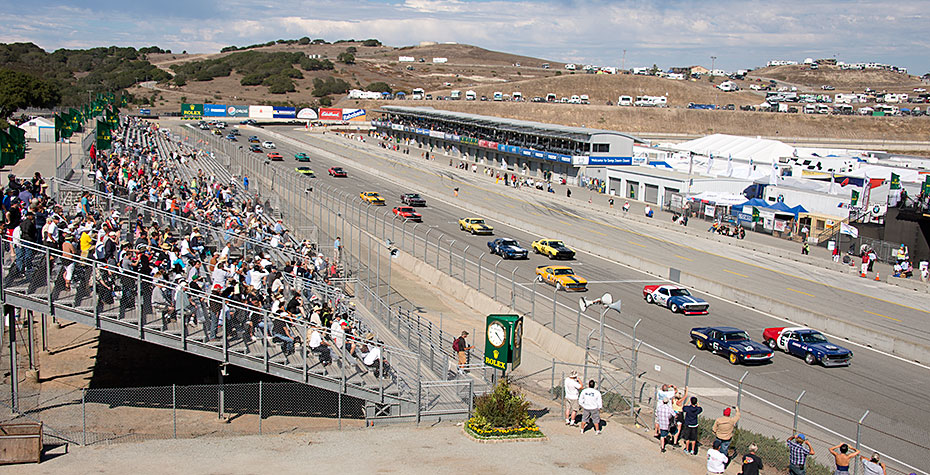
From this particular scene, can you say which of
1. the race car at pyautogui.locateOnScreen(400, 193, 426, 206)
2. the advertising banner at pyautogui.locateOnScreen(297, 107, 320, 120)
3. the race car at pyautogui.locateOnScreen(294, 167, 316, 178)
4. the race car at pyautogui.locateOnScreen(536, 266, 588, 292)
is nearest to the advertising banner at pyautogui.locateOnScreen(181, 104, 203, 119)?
the advertising banner at pyautogui.locateOnScreen(297, 107, 320, 120)

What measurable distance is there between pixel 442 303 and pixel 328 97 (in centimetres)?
15673

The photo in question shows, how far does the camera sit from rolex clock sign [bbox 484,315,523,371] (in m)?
18.8

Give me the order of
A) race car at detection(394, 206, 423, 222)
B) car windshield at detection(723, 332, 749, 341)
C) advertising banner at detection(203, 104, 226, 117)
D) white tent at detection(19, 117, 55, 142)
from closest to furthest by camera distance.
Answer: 1. car windshield at detection(723, 332, 749, 341)
2. race car at detection(394, 206, 423, 222)
3. white tent at detection(19, 117, 55, 142)
4. advertising banner at detection(203, 104, 226, 117)

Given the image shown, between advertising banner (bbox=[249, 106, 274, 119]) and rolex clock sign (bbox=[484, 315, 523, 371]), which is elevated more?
advertising banner (bbox=[249, 106, 274, 119])

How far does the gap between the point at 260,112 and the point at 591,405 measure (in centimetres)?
13913

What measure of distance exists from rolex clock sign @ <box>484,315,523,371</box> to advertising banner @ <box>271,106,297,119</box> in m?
136

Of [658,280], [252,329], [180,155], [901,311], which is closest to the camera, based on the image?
[252,329]

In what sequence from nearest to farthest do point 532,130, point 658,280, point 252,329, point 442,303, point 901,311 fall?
1. point 252,329
2. point 442,303
3. point 901,311
4. point 658,280
5. point 532,130

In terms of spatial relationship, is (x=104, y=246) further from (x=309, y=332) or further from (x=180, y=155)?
(x=180, y=155)

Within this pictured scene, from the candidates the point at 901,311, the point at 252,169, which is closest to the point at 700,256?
the point at 901,311

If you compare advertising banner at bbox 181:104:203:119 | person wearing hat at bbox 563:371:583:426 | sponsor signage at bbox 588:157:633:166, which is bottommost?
person wearing hat at bbox 563:371:583:426

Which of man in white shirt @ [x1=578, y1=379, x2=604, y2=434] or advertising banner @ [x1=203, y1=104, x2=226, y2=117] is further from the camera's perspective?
advertising banner @ [x1=203, y1=104, x2=226, y2=117]

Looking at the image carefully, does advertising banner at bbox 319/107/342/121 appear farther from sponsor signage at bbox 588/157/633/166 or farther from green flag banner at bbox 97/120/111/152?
green flag banner at bbox 97/120/111/152

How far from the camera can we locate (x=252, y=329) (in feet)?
56.9
